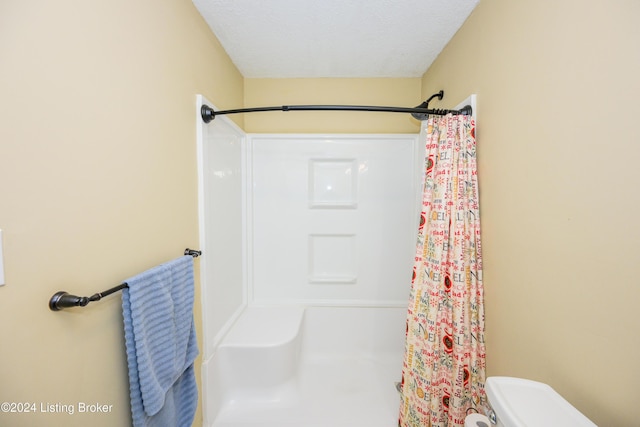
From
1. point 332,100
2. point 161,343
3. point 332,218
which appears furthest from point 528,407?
point 332,100

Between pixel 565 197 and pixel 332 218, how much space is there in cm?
136

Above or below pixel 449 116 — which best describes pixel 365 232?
below

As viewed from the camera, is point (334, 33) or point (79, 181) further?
point (334, 33)

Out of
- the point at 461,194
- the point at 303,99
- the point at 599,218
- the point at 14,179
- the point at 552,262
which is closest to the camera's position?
the point at 14,179

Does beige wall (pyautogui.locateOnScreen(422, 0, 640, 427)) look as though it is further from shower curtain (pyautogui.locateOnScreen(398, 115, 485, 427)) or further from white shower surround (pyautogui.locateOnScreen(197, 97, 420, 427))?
white shower surround (pyautogui.locateOnScreen(197, 97, 420, 427))

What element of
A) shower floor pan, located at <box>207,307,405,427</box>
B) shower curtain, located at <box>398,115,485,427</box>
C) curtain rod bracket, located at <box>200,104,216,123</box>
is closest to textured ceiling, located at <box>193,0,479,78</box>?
curtain rod bracket, located at <box>200,104,216,123</box>

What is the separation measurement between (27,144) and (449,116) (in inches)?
56.1

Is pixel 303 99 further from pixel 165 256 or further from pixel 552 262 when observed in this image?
pixel 552 262

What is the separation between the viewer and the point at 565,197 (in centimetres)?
69

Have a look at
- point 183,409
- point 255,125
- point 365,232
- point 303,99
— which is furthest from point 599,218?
point 255,125

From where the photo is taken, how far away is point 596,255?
610 millimetres

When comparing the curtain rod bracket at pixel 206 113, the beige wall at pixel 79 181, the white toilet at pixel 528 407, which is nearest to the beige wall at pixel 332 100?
the curtain rod bracket at pixel 206 113

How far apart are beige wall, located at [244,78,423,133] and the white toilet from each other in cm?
167

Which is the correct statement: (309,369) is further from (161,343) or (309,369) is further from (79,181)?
(79,181)
